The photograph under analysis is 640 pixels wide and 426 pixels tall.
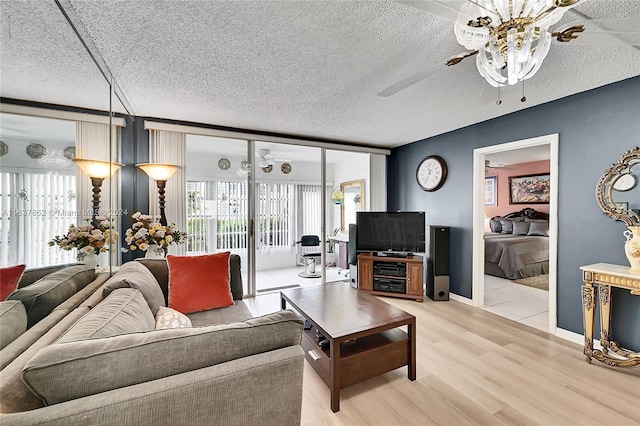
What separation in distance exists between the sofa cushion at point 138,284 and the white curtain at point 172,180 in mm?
1515

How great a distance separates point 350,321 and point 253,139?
→ 9.52 feet

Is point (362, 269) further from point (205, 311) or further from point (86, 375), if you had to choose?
point (86, 375)

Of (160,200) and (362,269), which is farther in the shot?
(362,269)

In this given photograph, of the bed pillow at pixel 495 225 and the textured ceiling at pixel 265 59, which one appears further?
the bed pillow at pixel 495 225

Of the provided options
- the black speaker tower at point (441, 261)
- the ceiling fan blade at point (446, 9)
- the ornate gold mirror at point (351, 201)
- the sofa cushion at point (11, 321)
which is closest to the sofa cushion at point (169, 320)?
the sofa cushion at point (11, 321)

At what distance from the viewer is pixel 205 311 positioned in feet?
7.43

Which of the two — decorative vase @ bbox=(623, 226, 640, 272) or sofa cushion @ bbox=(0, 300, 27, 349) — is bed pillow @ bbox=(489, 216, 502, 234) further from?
sofa cushion @ bbox=(0, 300, 27, 349)

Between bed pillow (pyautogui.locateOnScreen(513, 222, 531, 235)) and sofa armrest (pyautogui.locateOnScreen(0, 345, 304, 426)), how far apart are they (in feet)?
22.7

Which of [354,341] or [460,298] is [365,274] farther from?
[354,341]

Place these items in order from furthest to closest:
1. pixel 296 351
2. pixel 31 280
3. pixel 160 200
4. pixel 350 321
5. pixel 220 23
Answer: pixel 160 200
pixel 350 321
pixel 220 23
pixel 31 280
pixel 296 351

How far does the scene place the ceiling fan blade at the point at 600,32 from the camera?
1.16 m

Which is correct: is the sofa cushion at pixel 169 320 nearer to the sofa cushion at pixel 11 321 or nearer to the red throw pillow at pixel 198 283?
Result: the red throw pillow at pixel 198 283

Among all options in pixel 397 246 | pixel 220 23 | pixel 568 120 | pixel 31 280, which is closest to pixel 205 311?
pixel 31 280

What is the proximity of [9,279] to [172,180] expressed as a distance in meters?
2.60
